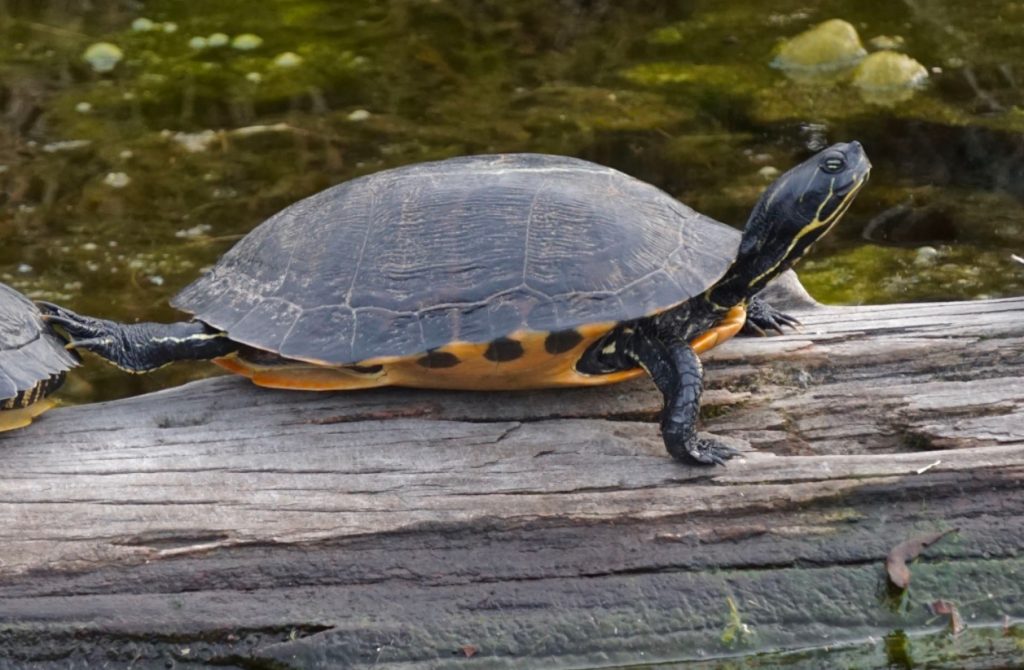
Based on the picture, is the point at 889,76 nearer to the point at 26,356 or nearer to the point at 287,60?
the point at 287,60

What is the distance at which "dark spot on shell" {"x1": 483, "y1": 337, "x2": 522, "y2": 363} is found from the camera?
2.17 meters

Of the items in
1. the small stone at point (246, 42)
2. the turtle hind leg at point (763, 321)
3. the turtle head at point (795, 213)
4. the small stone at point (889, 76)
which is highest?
the turtle head at point (795, 213)

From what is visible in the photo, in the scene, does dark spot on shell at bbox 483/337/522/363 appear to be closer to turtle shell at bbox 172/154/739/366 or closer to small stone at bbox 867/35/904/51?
turtle shell at bbox 172/154/739/366

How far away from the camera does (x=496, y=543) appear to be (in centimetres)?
210

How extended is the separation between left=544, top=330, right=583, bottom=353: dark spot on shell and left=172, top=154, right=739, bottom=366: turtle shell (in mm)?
18

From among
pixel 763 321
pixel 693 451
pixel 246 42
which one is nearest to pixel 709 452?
Result: pixel 693 451

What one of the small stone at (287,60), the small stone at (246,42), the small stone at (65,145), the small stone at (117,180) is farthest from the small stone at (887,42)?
the small stone at (65,145)

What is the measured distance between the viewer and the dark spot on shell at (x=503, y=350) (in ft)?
7.13

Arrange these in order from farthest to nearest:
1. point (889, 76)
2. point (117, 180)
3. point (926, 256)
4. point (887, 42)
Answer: point (887, 42)
point (889, 76)
point (117, 180)
point (926, 256)

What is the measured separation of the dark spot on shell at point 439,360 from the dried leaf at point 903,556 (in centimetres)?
79

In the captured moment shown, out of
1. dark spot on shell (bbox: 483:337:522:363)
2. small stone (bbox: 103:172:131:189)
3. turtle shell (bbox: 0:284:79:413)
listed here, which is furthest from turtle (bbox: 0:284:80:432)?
small stone (bbox: 103:172:131:189)

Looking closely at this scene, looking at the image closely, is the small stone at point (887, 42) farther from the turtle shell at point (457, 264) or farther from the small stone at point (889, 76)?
the turtle shell at point (457, 264)

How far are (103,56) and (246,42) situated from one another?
579 mm

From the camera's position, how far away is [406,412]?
91.0 inches
